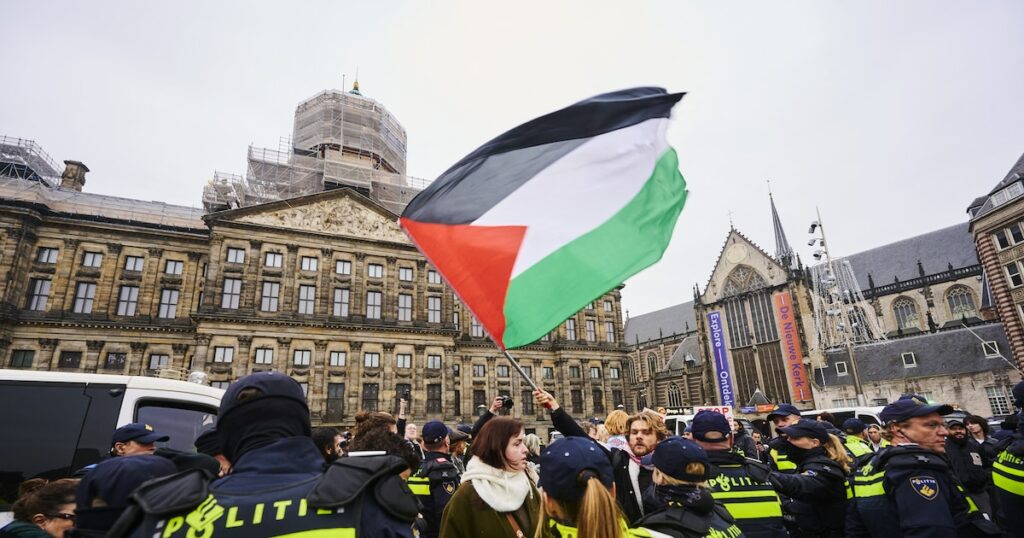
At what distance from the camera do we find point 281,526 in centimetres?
181

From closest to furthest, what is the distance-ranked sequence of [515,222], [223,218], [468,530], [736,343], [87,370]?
1. [468,530]
2. [515,222]
3. [87,370]
4. [223,218]
5. [736,343]

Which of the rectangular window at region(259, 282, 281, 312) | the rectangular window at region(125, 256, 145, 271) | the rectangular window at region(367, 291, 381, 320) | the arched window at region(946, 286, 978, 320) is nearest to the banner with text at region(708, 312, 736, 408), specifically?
the arched window at region(946, 286, 978, 320)

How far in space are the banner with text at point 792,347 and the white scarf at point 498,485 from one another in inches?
2035

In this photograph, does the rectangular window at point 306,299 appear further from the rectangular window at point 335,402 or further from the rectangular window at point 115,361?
the rectangular window at point 115,361

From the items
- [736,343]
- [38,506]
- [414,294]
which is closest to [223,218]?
[414,294]

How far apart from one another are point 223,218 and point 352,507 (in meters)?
34.6

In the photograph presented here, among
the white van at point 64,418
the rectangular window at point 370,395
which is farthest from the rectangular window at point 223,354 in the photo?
the white van at point 64,418

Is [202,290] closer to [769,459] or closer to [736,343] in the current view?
[769,459]

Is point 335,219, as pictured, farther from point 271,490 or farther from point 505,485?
point 271,490

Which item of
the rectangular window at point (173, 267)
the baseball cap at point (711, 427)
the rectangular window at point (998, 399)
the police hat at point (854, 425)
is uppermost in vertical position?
the rectangular window at point (173, 267)

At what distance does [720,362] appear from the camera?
5219 centimetres

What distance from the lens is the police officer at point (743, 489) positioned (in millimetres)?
3854

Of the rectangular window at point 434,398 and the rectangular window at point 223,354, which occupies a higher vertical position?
the rectangular window at point 223,354

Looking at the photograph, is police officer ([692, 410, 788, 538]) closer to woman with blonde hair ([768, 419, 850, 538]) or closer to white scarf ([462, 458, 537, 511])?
woman with blonde hair ([768, 419, 850, 538])
